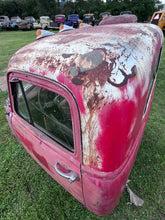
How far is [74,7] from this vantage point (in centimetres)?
2953

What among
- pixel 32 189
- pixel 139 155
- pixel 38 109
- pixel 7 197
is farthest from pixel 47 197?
pixel 139 155

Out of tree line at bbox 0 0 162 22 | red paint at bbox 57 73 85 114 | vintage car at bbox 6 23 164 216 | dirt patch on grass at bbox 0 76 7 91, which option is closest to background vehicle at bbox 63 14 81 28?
tree line at bbox 0 0 162 22

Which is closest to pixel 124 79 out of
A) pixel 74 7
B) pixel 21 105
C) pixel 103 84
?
pixel 103 84

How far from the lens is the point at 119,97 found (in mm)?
776

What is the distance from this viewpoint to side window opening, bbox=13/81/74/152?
4.13 feet

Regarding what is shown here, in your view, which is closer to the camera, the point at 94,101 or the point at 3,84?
the point at 94,101

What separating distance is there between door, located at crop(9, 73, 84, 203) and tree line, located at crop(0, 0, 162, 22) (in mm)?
25608

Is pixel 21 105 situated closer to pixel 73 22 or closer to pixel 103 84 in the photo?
pixel 103 84

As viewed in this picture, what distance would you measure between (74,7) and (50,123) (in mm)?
34370

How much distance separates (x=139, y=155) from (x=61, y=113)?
62.0 inches

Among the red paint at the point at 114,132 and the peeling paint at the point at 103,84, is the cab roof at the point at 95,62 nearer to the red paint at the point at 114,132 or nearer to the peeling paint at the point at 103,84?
the peeling paint at the point at 103,84

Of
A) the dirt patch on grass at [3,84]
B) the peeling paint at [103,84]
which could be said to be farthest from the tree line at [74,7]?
the peeling paint at [103,84]

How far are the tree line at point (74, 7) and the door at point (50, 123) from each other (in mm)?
25608

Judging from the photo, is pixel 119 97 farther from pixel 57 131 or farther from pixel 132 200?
pixel 132 200
